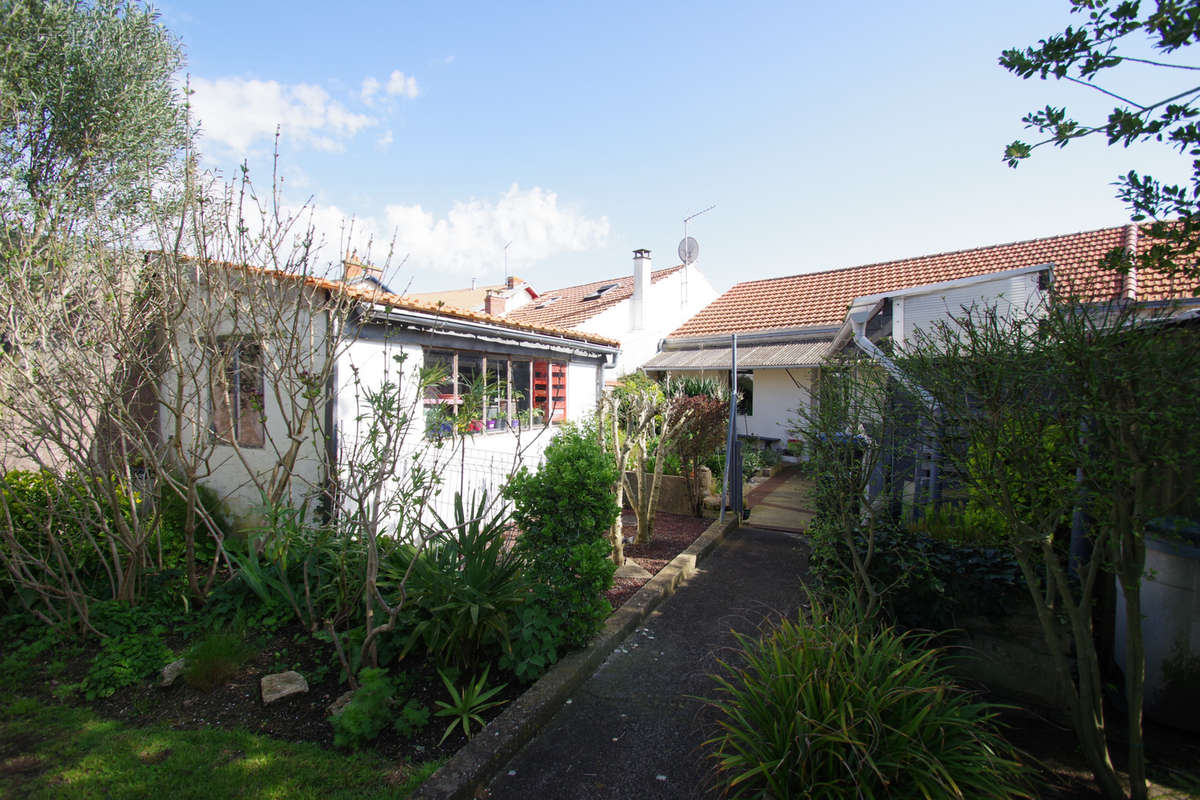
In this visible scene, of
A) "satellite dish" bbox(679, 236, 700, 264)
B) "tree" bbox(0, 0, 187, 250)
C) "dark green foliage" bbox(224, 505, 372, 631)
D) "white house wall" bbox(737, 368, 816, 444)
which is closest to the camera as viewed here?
"dark green foliage" bbox(224, 505, 372, 631)

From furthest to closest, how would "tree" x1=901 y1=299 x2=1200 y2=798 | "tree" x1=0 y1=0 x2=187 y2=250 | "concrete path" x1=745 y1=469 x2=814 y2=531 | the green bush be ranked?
1. "concrete path" x1=745 y1=469 x2=814 y2=531
2. "tree" x1=0 y1=0 x2=187 y2=250
3. the green bush
4. "tree" x1=901 y1=299 x2=1200 y2=798

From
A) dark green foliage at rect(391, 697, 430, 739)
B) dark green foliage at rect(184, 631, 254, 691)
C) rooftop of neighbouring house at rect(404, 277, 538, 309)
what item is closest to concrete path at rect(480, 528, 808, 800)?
dark green foliage at rect(391, 697, 430, 739)

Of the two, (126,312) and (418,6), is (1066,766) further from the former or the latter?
(418,6)

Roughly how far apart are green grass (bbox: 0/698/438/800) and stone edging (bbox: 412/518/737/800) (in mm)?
199

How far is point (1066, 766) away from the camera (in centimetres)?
303

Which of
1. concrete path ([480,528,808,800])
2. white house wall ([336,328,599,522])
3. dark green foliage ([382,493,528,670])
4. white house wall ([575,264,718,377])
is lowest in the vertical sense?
concrete path ([480,528,808,800])

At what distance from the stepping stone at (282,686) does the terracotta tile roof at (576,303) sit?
13248 millimetres

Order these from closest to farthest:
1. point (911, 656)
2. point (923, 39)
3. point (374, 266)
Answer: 1. point (911, 656)
2. point (923, 39)
3. point (374, 266)

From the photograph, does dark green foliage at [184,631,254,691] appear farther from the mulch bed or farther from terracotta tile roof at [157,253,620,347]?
the mulch bed

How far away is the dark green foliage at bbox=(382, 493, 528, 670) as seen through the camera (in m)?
3.88

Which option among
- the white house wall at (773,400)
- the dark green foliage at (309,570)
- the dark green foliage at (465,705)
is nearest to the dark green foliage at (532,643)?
the dark green foliage at (465,705)

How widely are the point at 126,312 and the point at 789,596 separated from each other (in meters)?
6.94

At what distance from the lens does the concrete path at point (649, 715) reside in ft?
9.66

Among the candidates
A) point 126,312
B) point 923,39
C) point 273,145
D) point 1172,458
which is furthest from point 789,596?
point 126,312
